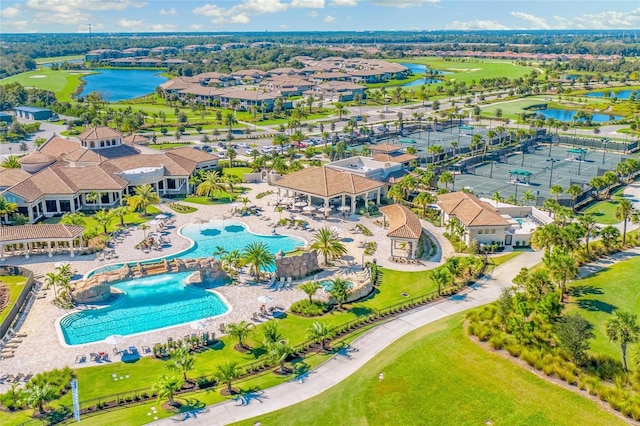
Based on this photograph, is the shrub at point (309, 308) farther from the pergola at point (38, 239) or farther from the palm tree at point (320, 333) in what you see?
the pergola at point (38, 239)

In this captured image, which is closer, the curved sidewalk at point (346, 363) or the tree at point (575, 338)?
A: the curved sidewalk at point (346, 363)

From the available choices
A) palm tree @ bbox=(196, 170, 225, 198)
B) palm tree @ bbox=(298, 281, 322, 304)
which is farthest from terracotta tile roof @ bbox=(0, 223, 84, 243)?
palm tree @ bbox=(298, 281, 322, 304)

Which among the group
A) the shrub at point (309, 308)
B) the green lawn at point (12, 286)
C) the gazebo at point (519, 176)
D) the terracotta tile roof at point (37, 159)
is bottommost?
the shrub at point (309, 308)

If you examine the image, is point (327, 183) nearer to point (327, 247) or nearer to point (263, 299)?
point (327, 247)

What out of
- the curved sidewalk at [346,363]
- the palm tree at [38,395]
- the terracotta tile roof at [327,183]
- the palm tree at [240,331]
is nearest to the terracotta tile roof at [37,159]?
the terracotta tile roof at [327,183]

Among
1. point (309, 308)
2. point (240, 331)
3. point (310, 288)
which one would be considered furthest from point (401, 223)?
point (240, 331)

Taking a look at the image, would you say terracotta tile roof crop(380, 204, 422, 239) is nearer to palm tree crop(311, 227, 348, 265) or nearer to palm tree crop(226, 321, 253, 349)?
palm tree crop(311, 227, 348, 265)
